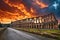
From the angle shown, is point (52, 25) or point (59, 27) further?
point (52, 25)

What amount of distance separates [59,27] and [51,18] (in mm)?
4146

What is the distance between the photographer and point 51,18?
47.8 m

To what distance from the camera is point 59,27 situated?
1791 inches

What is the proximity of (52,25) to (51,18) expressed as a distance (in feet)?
13.7

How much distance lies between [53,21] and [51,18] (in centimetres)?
129

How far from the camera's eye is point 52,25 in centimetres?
5112

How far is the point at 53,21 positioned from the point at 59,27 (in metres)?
2.87

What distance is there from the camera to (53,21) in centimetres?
4709

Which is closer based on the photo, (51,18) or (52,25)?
(51,18)

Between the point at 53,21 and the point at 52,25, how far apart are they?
4278 mm

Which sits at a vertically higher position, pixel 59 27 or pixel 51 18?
pixel 51 18
